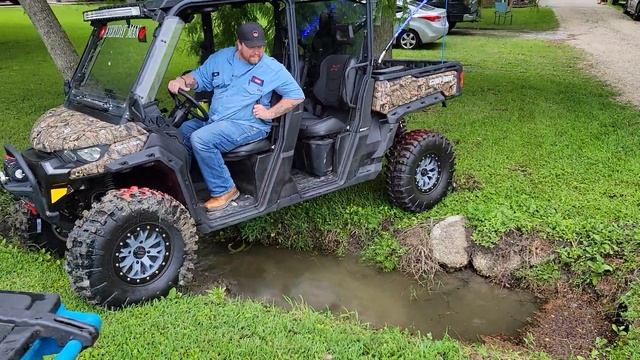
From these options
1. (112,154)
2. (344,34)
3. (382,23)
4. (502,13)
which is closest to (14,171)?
(112,154)

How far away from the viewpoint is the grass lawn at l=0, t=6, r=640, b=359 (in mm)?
3535

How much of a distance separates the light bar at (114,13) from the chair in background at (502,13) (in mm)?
18762

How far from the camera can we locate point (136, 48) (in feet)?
Result: 13.4

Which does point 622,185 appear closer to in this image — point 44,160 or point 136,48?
point 136,48

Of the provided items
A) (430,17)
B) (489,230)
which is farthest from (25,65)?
(489,230)

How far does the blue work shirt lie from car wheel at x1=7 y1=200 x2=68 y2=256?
1588mm

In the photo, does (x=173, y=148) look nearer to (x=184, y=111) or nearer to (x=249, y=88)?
(x=184, y=111)

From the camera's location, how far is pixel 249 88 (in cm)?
433

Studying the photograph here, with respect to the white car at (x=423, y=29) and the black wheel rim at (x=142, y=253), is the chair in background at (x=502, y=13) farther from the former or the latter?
the black wheel rim at (x=142, y=253)

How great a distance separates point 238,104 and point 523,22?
19.8 metres

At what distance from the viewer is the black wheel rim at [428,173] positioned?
5512 mm

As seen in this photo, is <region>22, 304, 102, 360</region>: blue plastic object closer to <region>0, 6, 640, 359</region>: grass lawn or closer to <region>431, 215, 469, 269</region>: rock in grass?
<region>0, 6, 640, 359</region>: grass lawn

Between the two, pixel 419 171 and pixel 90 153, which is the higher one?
pixel 90 153

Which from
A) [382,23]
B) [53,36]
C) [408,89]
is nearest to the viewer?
[408,89]
